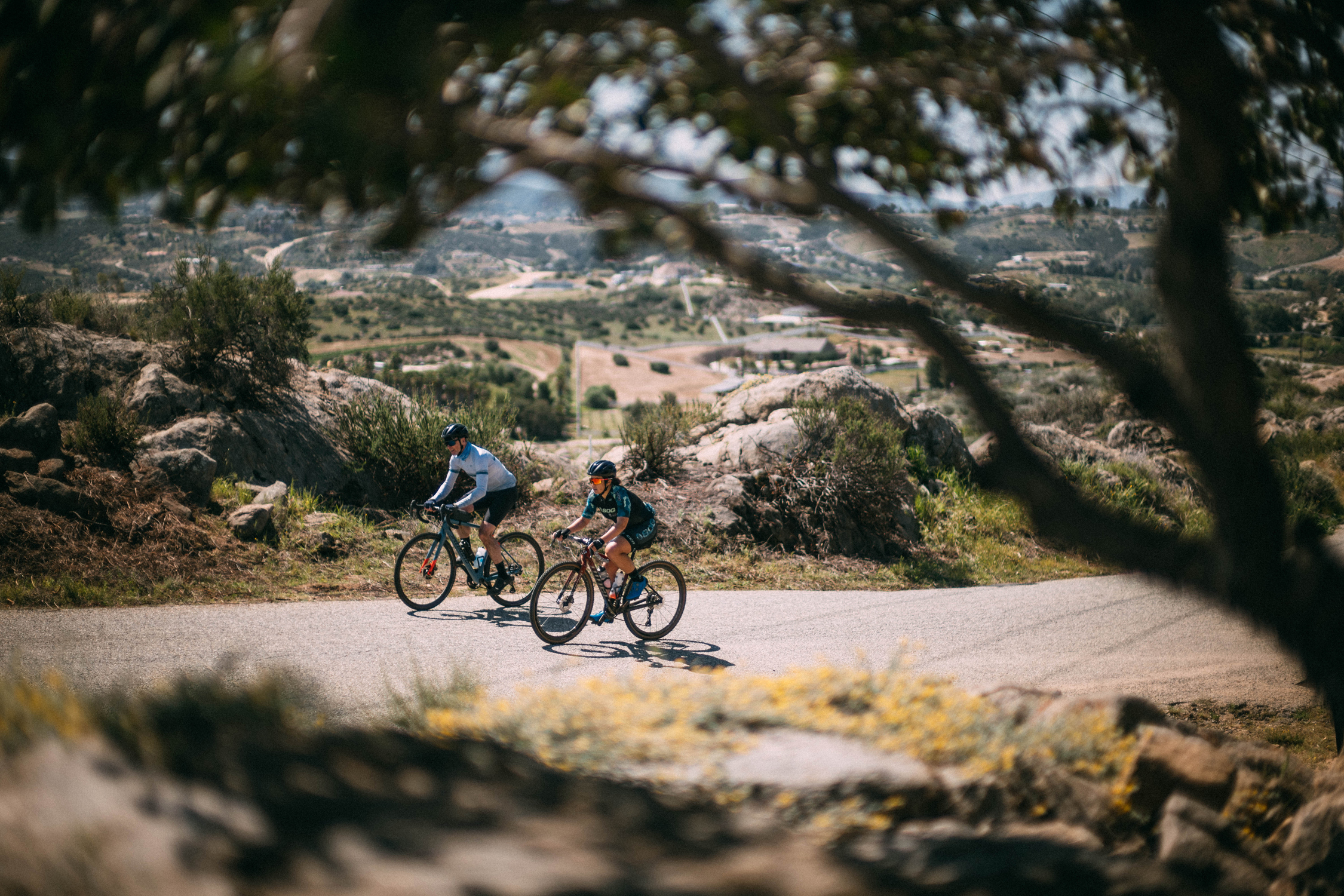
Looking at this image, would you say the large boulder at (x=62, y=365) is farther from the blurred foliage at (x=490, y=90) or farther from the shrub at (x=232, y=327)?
the blurred foliage at (x=490, y=90)

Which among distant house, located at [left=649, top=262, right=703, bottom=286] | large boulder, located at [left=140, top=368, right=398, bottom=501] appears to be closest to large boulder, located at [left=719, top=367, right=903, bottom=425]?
large boulder, located at [left=140, top=368, right=398, bottom=501]

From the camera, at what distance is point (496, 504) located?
28.8 ft

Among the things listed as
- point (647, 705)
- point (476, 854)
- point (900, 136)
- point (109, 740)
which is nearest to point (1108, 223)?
point (900, 136)

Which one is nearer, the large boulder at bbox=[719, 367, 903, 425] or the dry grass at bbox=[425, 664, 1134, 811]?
the dry grass at bbox=[425, 664, 1134, 811]

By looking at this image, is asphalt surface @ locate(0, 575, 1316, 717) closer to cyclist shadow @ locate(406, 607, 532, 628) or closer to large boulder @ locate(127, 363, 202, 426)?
cyclist shadow @ locate(406, 607, 532, 628)

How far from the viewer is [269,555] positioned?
Answer: 30.1 feet

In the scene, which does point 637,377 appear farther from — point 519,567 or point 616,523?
point 616,523

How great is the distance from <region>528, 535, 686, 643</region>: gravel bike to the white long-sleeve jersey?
1.46 metres

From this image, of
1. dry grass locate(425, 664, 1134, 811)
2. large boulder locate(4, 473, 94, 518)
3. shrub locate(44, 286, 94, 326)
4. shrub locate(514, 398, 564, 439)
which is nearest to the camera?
dry grass locate(425, 664, 1134, 811)

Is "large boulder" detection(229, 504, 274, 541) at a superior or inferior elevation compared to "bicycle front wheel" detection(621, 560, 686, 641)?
superior

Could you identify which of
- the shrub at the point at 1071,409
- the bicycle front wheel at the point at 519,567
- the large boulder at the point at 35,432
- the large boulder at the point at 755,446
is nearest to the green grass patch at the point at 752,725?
the bicycle front wheel at the point at 519,567

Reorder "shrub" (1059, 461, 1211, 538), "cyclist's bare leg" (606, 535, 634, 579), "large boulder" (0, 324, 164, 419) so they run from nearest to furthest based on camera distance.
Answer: "cyclist's bare leg" (606, 535, 634, 579), "large boulder" (0, 324, 164, 419), "shrub" (1059, 461, 1211, 538)

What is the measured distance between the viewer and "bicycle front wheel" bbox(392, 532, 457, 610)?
842 centimetres

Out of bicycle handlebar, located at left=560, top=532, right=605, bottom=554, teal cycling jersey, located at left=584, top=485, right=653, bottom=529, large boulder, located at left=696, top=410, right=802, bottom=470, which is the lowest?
bicycle handlebar, located at left=560, top=532, right=605, bottom=554
